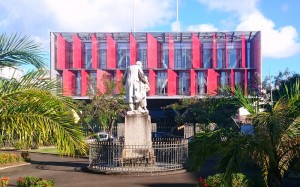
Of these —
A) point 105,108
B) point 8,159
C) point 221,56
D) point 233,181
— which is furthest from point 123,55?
point 233,181

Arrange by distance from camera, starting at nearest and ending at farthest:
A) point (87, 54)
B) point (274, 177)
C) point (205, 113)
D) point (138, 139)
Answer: point (274, 177)
point (138, 139)
point (205, 113)
point (87, 54)

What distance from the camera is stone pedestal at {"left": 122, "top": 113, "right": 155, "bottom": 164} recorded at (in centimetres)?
1839

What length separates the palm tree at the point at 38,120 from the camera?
6.74 m

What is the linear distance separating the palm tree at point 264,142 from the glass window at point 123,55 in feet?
162

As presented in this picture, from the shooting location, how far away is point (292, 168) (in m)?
8.84

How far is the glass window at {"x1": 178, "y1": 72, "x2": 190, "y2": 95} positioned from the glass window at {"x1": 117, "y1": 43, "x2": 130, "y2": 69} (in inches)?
298

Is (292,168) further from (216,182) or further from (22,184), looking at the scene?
(22,184)

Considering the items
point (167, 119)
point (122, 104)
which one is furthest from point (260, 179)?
point (167, 119)

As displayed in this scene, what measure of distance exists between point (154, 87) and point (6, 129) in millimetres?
49785

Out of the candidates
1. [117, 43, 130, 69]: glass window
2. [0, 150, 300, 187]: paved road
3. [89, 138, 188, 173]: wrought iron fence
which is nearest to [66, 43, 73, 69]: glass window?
[117, 43, 130, 69]: glass window

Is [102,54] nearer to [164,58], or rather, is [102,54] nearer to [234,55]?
[164,58]

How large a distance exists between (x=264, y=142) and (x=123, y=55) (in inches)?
2000

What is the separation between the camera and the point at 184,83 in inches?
2260

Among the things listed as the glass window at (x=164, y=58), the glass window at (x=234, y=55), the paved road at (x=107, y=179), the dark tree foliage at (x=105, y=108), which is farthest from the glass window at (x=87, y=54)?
the paved road at (x=107, y=179)
